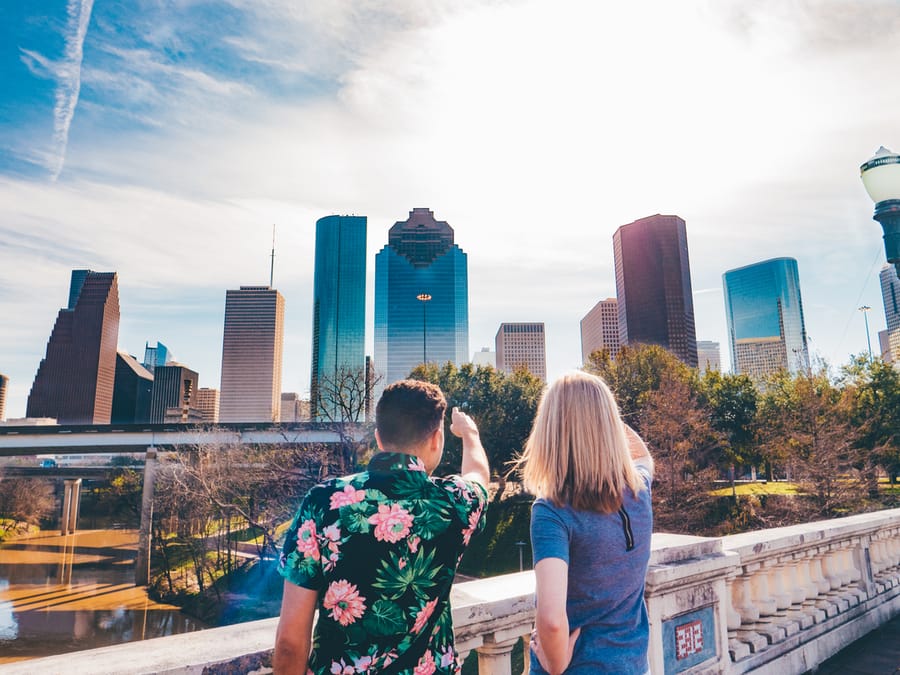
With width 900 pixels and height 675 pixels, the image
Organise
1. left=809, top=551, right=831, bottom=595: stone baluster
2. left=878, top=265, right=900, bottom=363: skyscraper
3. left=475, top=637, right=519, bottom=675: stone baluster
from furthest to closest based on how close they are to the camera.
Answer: left=878, top=265, right=900, bottom=363: skyscraper < left=809, top=551, right=831, bottom=595: stone baluster < left=475, top=637, right=519, bottom=675: stone baluster

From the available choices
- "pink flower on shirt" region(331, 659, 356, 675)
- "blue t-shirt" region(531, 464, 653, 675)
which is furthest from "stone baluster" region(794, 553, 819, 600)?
"pink flower on shirt" region(331, 659, 356, 675)

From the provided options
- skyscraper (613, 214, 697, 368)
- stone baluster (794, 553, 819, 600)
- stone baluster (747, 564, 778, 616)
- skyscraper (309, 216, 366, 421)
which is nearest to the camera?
stone baluster (747, 564, 778, 616)

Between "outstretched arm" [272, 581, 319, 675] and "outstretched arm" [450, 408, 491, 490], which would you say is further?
"outstretched arm" [450, 408, 491, 490]

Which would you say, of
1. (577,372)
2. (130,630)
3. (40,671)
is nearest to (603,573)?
(577,372)

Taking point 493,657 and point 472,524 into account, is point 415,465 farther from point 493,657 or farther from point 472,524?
point 493,657

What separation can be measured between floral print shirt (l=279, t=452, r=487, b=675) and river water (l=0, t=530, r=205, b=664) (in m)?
24.9

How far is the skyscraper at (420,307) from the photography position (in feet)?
554

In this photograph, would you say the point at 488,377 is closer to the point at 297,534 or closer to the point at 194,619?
the point at 194,619

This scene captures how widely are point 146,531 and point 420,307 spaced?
136 m

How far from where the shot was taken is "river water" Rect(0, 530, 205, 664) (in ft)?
74.2

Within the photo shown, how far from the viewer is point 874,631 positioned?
5234mm

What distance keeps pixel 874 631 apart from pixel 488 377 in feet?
99.6

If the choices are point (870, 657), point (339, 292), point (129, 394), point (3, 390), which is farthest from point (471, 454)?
point (3, 390)

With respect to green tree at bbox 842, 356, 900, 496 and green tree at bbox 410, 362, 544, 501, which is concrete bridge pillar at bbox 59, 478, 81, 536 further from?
green tree at bbox 842, 356, 900, 496
